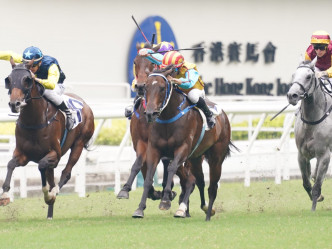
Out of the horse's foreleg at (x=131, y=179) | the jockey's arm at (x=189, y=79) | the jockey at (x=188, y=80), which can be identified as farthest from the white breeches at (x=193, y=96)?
the horse's foreleg at (x=131, y=179)

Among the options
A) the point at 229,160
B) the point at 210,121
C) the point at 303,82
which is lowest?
the point at 229,160

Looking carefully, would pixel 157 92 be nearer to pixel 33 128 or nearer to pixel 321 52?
pixel 33 128

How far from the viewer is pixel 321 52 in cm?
1165

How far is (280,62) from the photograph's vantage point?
25469mm

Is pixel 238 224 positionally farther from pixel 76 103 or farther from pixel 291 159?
pixel 291 159

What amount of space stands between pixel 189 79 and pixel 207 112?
15.8 inches

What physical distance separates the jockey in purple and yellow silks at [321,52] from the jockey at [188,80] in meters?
1.23

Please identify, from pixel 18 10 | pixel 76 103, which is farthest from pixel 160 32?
pixel 76 103

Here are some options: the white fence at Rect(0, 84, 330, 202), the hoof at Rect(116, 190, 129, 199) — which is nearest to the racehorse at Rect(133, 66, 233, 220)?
the hoof at Rect(116, 190, 129, 199)

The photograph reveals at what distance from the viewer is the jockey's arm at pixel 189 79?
34.6 feet

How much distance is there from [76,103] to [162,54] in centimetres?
121

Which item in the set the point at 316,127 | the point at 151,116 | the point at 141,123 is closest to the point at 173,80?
the point at 151,116

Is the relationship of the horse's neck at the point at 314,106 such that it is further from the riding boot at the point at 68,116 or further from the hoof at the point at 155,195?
the riding boot at the point at 68,116

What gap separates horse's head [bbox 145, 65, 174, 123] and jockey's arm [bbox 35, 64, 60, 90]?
985 mm
